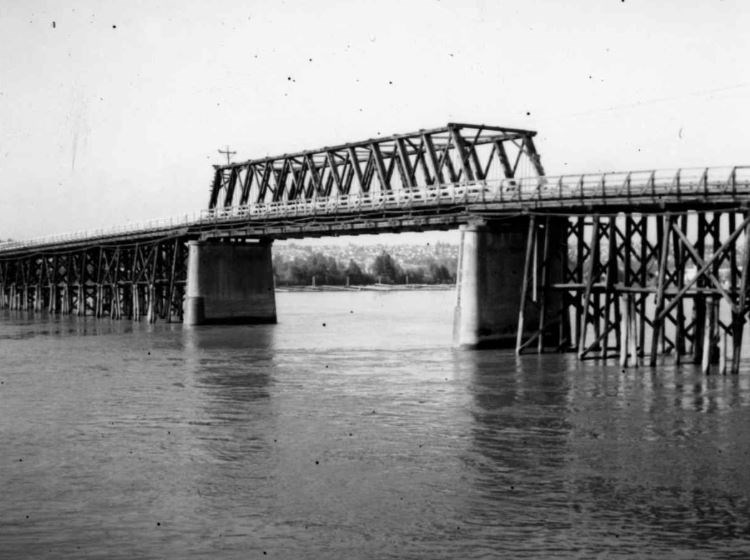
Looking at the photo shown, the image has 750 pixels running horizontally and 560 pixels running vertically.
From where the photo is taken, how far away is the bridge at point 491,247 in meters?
36.9

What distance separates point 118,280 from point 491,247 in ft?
143

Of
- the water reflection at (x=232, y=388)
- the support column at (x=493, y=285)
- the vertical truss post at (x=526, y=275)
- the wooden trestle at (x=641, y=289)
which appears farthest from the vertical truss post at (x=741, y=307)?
the water reflection at (x=232, y=388)

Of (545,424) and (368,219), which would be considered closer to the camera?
(545,424)

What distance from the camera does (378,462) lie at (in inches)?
870

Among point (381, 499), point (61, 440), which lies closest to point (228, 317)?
point (61, 440)

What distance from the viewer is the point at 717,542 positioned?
16.3m

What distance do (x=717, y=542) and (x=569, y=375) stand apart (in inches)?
790

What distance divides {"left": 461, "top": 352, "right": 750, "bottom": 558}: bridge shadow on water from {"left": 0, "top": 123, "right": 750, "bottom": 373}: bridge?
12.1 ft

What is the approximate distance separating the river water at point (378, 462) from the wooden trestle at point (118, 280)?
34335 mm

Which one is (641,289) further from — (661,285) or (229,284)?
(229,284)

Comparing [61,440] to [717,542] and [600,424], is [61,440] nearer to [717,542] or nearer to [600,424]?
[600,424]

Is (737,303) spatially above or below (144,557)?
above

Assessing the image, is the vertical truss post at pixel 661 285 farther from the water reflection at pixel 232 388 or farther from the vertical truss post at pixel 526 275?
the water reflection at pixel 232 388

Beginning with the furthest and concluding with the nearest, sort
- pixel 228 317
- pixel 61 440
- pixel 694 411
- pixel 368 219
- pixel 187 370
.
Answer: pixel 228 317 → pixel 368 219 → pixel 187 370 → pixel 694 411 → pixel 61 440
